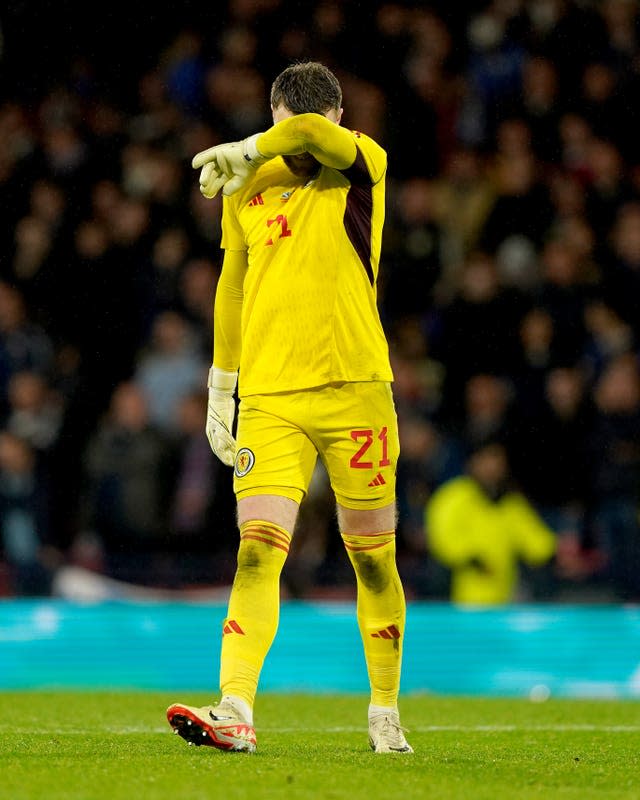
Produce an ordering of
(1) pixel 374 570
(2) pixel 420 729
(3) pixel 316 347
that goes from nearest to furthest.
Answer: (3) pixel 316 347, (1) pixel 374 570, (2) pixel 420 729

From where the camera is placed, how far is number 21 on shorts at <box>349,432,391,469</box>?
564 cm

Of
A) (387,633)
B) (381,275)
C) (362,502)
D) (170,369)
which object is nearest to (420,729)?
(387,633)

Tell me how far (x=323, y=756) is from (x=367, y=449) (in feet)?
3.56

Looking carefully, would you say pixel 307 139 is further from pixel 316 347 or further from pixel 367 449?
pixel 367 449

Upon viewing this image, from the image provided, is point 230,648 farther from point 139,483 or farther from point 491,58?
point 491,58

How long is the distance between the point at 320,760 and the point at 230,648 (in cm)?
49

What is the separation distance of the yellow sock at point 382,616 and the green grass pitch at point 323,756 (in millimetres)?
266

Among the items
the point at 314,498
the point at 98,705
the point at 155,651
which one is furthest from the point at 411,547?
the point at 98,705

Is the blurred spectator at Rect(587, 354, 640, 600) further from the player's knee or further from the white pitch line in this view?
the player's knee

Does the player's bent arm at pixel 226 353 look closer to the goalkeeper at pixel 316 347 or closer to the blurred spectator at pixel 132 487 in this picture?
the goalkeeper at pixel 316 347

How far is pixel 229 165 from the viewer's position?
5559 mm

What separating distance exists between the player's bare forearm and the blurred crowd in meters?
5.81

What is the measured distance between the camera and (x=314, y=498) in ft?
38.0

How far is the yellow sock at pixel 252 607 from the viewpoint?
17.4 feet
